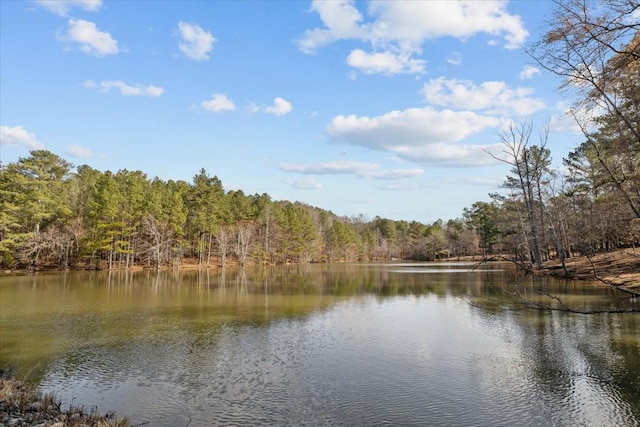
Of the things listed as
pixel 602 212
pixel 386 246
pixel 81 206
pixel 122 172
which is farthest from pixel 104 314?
pixel 386 246

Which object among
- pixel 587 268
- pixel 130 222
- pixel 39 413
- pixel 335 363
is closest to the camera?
pixel 39 413

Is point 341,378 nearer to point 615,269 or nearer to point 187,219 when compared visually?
point 615,269

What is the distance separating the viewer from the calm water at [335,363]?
8.27m

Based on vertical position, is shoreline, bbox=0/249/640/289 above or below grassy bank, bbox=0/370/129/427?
above

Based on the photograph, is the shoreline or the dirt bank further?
the shoreline

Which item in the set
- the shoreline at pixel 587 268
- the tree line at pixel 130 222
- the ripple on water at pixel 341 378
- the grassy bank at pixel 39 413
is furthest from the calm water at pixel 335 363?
the tree line at pixel 130 222

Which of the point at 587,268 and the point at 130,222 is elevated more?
the point at 130,222

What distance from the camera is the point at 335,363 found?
11617 millimetres

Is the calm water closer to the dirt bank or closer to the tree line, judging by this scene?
the dirt bank

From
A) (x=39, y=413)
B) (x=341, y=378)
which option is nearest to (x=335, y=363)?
(x=341, y=378)

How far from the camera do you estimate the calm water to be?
8.27 m

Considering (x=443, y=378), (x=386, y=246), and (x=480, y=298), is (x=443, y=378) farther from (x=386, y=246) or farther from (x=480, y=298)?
(x=386, y=246)

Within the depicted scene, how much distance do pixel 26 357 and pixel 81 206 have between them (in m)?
50.0

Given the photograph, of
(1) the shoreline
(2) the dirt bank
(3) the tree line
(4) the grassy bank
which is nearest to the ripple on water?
(4) the grassy bank
